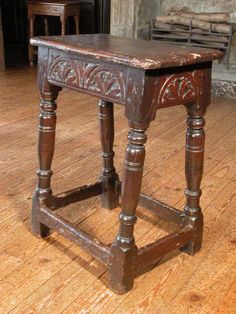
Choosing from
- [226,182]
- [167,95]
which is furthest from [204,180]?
[167,95]

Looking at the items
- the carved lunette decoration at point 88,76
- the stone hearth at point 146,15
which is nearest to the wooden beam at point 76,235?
the carved lunette decoration at point 88,76

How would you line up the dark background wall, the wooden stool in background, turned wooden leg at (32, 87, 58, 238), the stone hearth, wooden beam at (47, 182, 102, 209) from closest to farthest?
turned wooden leg at (32, 87, 58, 238) → wooden beam at (47, 182, 102, 209) → the stone hearth → the wooden stool in background → the dark background wall

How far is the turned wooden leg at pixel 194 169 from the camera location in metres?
1.28

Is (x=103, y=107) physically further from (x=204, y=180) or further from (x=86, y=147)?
(x=86, y=147)

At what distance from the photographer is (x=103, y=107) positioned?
1.56 meters

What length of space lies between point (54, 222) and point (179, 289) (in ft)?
1.49

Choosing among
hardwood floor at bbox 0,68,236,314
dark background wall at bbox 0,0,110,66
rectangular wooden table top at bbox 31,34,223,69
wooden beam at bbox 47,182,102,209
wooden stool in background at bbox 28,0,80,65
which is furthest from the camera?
dark background wall at bbox 0,0,110,66

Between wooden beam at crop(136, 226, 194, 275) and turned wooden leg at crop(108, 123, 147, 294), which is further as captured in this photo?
wooden beam at crop(136, 226, 194, 275)

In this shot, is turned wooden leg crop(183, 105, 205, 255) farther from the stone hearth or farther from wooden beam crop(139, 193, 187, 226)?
the stone hearth

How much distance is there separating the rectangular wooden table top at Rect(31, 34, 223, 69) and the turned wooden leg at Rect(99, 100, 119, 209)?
283 millimetres

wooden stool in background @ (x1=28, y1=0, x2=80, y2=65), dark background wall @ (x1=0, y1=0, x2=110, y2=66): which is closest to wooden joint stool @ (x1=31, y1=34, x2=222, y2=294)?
wooden stool in background @ (x1=28, y1=0, x2=80, y2=65)

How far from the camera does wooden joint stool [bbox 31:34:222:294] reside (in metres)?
1.08

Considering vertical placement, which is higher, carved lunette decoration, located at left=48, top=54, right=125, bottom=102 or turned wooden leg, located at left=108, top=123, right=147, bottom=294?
carved lunette decoration, located at left=48, top=54, right=125, bottom=102

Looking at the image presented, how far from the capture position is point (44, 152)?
56.4 inches
